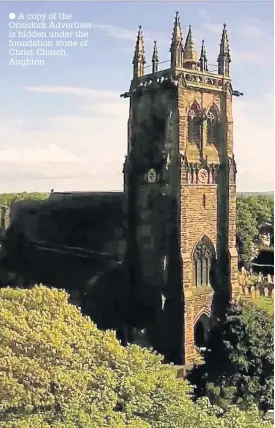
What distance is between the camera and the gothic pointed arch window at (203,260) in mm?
16875

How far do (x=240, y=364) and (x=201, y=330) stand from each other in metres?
3.42

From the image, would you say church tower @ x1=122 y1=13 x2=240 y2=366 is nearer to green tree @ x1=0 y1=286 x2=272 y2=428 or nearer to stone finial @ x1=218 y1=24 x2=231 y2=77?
stone finial @ x1=218 y1=24 x2=231 y2=77

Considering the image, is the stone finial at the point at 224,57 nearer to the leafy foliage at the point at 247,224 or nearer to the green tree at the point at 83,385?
the leafy foliage at the point at 247,224

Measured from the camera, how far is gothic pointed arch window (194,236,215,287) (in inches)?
664

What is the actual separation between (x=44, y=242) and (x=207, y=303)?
736cm

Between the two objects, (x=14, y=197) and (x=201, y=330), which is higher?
(x=14, y=197)

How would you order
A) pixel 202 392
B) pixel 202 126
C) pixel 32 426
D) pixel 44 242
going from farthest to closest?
pixel 44 242, pixel 202 126, pixel 202 392, pixel 32 426

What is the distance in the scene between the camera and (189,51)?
17.5 metres

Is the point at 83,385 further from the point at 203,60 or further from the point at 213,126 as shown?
the point at 203,60

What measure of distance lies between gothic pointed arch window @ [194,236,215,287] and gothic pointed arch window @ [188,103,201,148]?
272 centimetres

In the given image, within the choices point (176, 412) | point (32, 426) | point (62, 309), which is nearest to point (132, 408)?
point (176, 412)

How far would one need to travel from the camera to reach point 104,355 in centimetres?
1180

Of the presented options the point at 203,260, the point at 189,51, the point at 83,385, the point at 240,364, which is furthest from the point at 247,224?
the point at 83,385

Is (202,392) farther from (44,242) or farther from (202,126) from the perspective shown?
(44,242)
